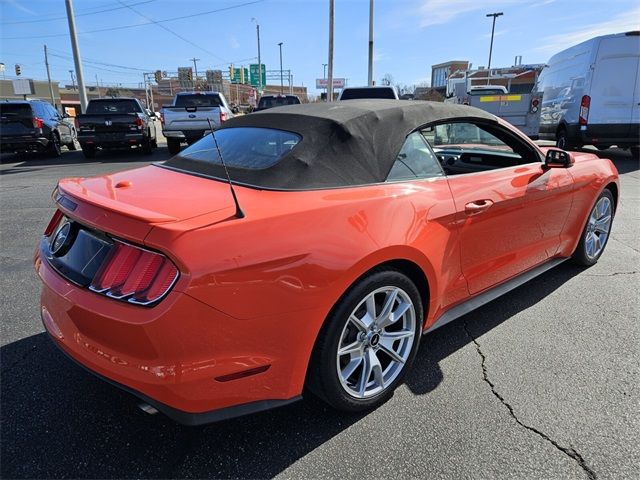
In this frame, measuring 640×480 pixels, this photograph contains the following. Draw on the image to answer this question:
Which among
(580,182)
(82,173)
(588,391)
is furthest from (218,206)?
(82,173)

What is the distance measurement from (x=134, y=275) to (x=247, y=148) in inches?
46.5

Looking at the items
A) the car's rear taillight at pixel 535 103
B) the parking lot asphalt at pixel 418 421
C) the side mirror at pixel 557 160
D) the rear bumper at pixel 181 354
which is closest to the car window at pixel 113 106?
the parking lot asphalt at pixel 418 421

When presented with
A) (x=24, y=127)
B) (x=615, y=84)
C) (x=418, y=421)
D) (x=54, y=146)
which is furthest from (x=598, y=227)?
(x=54, y=146)

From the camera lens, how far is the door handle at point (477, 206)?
2629 mm

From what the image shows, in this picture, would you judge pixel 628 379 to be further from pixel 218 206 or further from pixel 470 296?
pixel 218 206

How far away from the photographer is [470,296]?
288cm

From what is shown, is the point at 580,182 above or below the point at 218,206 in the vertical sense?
below

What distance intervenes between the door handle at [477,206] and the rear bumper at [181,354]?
134cm

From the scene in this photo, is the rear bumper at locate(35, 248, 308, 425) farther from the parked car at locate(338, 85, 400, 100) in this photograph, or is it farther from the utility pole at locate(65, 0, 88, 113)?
the utility pole at locate(65, 0, 88, 113)

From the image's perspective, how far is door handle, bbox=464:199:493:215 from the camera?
2.63 m

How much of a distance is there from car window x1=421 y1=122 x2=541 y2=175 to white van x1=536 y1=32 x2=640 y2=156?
29.2ft

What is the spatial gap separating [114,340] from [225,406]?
20.3 inches

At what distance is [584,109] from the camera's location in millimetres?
10898

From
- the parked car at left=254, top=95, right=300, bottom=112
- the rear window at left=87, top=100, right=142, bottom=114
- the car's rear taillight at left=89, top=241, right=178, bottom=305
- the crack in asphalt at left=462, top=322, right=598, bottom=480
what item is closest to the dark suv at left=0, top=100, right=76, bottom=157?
the rear window at left=87, top=100, right=142, bottom=114
